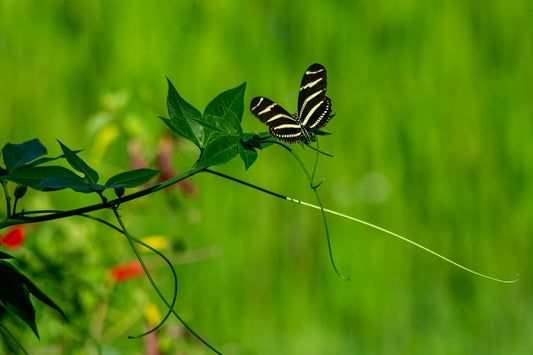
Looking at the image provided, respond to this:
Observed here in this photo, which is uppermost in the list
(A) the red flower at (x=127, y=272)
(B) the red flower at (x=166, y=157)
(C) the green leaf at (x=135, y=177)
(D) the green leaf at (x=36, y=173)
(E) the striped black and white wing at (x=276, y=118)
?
(E) the striped black and white wing at (x=276, y=118)

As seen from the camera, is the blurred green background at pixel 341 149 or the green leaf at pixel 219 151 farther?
the blurred green background at pixel 341 149

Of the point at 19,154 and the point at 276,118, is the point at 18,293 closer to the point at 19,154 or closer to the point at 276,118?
the point at 19,154

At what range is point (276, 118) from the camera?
0.53 metres

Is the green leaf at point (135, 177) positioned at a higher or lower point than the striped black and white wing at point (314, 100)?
lower

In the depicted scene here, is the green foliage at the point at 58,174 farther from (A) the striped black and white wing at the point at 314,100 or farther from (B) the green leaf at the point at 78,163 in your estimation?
(A) the striped black and white wing at the point at 314,100

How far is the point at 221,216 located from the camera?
2.28m

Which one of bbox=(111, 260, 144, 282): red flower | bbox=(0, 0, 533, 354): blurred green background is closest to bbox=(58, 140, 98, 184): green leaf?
bbox=(111, 260, 144, 282): red flower

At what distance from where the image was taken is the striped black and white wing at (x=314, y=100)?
1.74 ft

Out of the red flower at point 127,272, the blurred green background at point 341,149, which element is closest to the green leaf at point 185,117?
the red flower at point 127,272

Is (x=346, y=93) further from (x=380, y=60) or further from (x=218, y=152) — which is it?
(x=218, y=152)

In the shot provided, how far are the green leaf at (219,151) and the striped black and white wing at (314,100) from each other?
0.06m

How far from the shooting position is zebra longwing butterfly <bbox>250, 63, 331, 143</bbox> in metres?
0.52

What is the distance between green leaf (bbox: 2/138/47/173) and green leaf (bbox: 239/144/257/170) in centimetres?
14

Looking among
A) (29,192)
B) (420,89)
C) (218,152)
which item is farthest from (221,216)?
(218,152)
